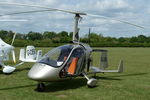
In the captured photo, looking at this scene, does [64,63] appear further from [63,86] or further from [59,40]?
[59,40]

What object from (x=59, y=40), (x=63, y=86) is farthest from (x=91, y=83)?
(x=59, y=40)

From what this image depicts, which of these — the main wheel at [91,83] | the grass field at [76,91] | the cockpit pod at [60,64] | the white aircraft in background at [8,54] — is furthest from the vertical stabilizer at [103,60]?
the white aircraft in background at [8,54]

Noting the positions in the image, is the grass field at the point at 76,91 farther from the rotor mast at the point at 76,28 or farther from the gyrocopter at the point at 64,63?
the rotor mast at the point at 76,28

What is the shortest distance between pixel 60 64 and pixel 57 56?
447mm

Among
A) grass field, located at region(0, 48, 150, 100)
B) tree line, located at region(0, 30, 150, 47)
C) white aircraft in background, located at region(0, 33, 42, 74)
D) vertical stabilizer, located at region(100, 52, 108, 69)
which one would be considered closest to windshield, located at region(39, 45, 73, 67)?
grass field, located at region(0, 48, 150, 100)

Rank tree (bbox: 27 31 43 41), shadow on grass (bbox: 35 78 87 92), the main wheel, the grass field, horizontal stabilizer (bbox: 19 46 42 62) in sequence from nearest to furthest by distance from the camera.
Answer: the grass field → shadow on grass (bbox: 35 78 87 92) → the main wheel → horizontal stabilizer (bbox: 19 46 42 62) → tree (bbox: 27 31 43 41)

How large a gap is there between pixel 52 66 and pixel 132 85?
11.9ft

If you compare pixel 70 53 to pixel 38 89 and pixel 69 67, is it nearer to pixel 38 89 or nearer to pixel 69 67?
pixel 69 67

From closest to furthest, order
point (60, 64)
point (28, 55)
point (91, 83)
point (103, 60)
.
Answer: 1. point (60, 64)
2. point (91, 83)
3. point (103, 60)
4. point (28, 55)

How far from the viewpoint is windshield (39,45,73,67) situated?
8541 mm

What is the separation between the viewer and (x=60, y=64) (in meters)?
8.63

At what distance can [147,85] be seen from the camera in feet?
34.0

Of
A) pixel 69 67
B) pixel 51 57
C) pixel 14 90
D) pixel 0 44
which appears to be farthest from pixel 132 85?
pixel 0 44

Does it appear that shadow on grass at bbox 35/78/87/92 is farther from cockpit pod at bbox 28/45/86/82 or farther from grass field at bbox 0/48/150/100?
cockpit pod at bbox 28/45/86/82
